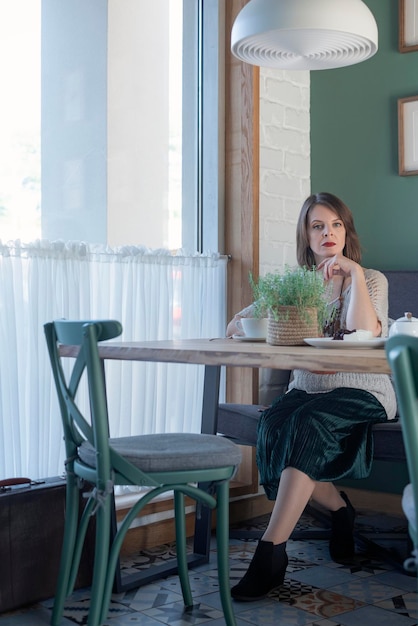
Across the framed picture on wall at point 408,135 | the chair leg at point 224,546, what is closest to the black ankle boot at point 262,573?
the chair leg at point 224,546

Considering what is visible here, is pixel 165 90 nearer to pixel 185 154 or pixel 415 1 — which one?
pixel 185 154

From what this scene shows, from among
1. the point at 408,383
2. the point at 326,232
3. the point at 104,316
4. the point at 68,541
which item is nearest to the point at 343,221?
the point at 326,232

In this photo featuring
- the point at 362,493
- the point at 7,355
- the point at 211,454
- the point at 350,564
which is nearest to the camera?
the point at 211,454

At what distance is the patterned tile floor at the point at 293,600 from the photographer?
7.27ft

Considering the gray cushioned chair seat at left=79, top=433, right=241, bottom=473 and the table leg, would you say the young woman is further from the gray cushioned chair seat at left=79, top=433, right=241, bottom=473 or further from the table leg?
the gray cushioned chair seat at left=79, top=433, right=241, bottom=473

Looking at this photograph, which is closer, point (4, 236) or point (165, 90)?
point (4, 236)

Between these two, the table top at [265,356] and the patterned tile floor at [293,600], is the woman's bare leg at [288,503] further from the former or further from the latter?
the table top at [265,356]

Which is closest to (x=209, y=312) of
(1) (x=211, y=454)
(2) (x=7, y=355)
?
(2) (x=7, y=355)

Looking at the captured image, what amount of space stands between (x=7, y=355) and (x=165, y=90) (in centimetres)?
129

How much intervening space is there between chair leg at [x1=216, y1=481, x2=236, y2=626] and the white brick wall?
4.83 feet

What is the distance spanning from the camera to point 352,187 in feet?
11.6

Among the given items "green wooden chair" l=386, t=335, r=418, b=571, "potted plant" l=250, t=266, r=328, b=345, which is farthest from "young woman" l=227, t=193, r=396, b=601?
"green wooden chair" l=386, t=335, r=418, b=571

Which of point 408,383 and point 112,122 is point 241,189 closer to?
point 112,122

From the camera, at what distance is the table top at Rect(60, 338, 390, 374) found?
1622 mm
